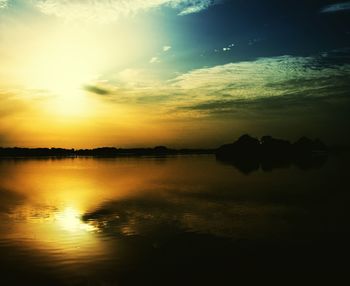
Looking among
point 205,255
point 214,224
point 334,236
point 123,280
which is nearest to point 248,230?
point 214,224

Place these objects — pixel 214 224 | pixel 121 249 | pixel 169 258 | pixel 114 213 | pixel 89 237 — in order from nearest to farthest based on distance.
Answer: pixel 169 258 → pixel 121 249 → pixel 89 237 → pixel 214 224 → pixel 114 213

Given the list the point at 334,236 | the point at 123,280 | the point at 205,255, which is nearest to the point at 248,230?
the point at 334,236

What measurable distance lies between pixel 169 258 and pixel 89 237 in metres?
6.32

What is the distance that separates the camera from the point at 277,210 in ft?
110

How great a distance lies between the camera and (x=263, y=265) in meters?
17.6

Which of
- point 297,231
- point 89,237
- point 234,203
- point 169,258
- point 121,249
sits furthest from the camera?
point 234,203

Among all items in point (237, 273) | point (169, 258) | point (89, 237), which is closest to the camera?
point (237, 273)

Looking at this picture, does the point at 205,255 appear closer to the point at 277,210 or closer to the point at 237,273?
the point at 237,273

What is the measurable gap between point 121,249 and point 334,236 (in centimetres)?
1245

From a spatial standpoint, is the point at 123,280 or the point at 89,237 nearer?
the point at 123,280

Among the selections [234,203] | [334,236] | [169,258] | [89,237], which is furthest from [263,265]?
[234,203]

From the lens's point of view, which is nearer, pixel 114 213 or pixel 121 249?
pixel 121 249

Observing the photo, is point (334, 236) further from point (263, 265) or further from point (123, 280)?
point (123, 280)

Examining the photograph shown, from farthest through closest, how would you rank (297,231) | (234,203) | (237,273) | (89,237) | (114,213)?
(234,203), (114,213), (297,231), (89,237), (237,273)
